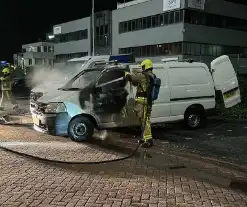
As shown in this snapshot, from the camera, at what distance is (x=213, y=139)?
30.3ft

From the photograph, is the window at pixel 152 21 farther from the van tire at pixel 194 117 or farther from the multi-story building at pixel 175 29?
the van tire at pixel 194 117

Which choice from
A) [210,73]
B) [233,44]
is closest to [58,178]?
[210,73]

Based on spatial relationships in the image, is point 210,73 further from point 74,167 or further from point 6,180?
point 6,180

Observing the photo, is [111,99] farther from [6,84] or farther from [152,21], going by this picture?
[152,21]

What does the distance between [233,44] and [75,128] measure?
4078 cm

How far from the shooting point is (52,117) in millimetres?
8430

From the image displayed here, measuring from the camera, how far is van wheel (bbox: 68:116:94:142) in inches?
336

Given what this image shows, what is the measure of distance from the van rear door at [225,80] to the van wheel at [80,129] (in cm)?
435

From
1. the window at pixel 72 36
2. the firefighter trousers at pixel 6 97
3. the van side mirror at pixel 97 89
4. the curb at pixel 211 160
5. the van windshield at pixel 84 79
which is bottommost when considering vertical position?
the curb at pixel 211 160

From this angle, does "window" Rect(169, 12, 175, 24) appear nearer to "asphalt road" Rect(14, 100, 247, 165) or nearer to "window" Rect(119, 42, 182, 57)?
"window" Rect(119, 42, 182, 57)

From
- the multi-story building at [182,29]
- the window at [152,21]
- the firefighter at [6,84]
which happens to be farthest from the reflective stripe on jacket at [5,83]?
the window at [152,21]

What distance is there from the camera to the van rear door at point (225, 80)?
427 inches

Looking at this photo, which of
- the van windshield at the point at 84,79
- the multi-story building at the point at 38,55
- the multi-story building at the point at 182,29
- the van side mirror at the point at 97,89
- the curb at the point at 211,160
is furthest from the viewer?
the multi-story building at the point at 38,55

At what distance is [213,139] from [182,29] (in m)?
30.6
